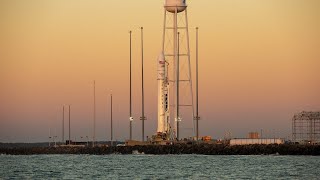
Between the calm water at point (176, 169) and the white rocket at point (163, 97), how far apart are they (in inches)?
928

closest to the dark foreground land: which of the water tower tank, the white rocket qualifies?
the white rocket

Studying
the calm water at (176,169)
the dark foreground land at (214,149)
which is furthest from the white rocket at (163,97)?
the calm water at (176,169)

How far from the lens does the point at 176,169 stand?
11562 centimetres

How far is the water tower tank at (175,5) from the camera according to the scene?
158125mm

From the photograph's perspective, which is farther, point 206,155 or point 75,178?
point 206,155

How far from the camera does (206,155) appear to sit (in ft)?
511

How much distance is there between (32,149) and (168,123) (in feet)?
85.6

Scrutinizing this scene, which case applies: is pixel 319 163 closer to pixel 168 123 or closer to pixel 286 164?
pixel 286 164

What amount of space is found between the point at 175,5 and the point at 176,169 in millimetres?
46986

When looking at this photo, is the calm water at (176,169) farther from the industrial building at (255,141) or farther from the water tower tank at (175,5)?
the water tower tank at (175,5)

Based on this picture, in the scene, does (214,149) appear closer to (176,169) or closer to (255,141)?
(255,141)

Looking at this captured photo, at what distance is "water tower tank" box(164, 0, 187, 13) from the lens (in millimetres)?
158125

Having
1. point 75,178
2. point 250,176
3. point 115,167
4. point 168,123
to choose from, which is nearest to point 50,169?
point 115,167

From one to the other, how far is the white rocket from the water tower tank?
7.98 m
